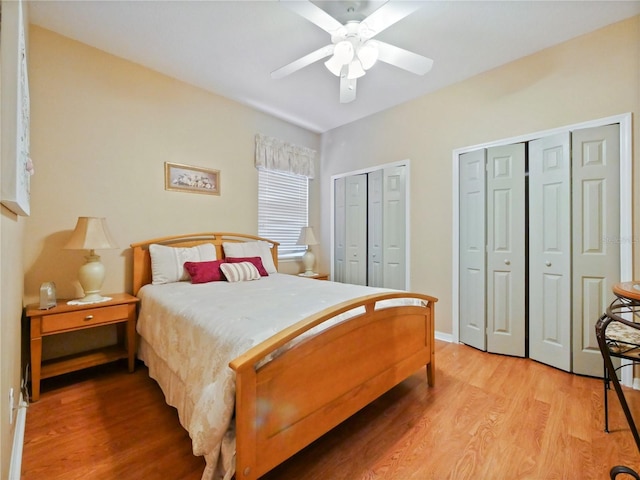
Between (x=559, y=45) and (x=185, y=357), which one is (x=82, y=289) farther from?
(x=559, y=45)

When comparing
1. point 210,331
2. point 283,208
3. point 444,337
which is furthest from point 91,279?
point 444,337

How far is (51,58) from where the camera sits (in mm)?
2305

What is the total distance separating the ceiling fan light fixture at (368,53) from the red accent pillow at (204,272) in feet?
7.05

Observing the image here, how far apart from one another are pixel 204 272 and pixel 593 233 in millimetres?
3317

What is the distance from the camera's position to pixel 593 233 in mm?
2268

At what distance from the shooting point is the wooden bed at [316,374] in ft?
3.59

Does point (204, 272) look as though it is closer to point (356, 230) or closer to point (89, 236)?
point (89, 236)

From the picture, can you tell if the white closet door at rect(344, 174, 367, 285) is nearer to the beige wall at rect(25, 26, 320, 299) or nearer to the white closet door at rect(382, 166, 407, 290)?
the white closet door at rect(382, 166, 407, 290)

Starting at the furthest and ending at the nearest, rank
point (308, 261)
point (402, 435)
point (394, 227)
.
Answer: point (308, 261), point (394, 227), point (402, 435)

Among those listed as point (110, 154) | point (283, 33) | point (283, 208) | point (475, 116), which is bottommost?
point (283, 208)

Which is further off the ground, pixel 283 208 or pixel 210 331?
pixel 283 208

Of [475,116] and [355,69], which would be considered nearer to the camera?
[355,69]

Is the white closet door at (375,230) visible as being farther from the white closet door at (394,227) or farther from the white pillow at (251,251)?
the white pillow at (251,251)

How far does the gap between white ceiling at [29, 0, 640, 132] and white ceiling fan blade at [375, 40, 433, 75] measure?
0.26m
